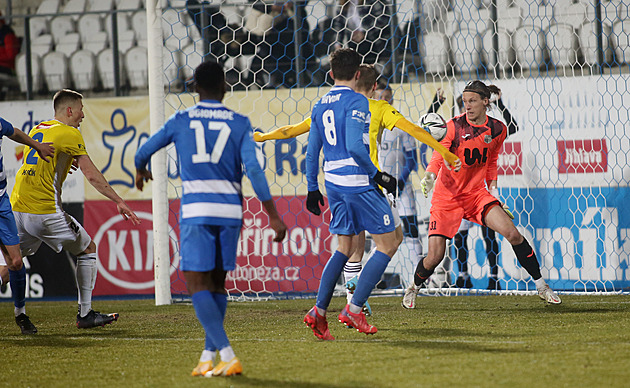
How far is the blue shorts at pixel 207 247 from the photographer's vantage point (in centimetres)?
393

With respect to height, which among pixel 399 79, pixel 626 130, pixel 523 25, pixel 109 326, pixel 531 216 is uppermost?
pixel 523 25

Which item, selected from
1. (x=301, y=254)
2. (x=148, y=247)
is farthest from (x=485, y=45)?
(x=148, y=247)

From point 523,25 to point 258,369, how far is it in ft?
22.0

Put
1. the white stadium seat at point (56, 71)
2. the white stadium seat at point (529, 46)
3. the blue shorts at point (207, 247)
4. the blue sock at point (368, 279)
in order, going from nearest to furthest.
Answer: the blue shorts at point (207, 247) < the blue sock at point (368, 279) < the white stadium seat at point (529, 46) < the white stadium seat at point (56, 71)

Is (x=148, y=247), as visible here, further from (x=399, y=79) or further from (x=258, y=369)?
(x=258, y=369)

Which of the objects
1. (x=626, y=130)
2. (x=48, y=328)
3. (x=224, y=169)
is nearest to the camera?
(x=224, y=169)

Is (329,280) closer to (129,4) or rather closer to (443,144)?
(443,144)

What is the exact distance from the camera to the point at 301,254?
30.3 ft

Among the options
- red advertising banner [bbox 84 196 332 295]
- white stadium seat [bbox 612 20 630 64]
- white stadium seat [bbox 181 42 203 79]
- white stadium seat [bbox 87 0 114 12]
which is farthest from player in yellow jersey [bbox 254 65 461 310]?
white stadium seat [bbox 87 0 114 12]

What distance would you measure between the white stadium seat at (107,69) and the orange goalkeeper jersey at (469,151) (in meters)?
5.55

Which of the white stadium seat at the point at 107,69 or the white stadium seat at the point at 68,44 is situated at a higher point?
the white stadium seat at the point at 68,44

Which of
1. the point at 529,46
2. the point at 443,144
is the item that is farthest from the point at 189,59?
the point at 443,144

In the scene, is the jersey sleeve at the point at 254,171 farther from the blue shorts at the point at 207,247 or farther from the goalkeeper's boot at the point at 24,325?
the goalkeeper's boot at the point at 24,325

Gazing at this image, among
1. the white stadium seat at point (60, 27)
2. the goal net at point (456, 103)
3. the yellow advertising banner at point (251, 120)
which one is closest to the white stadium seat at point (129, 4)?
the white stadium seat at point (60, 27)
